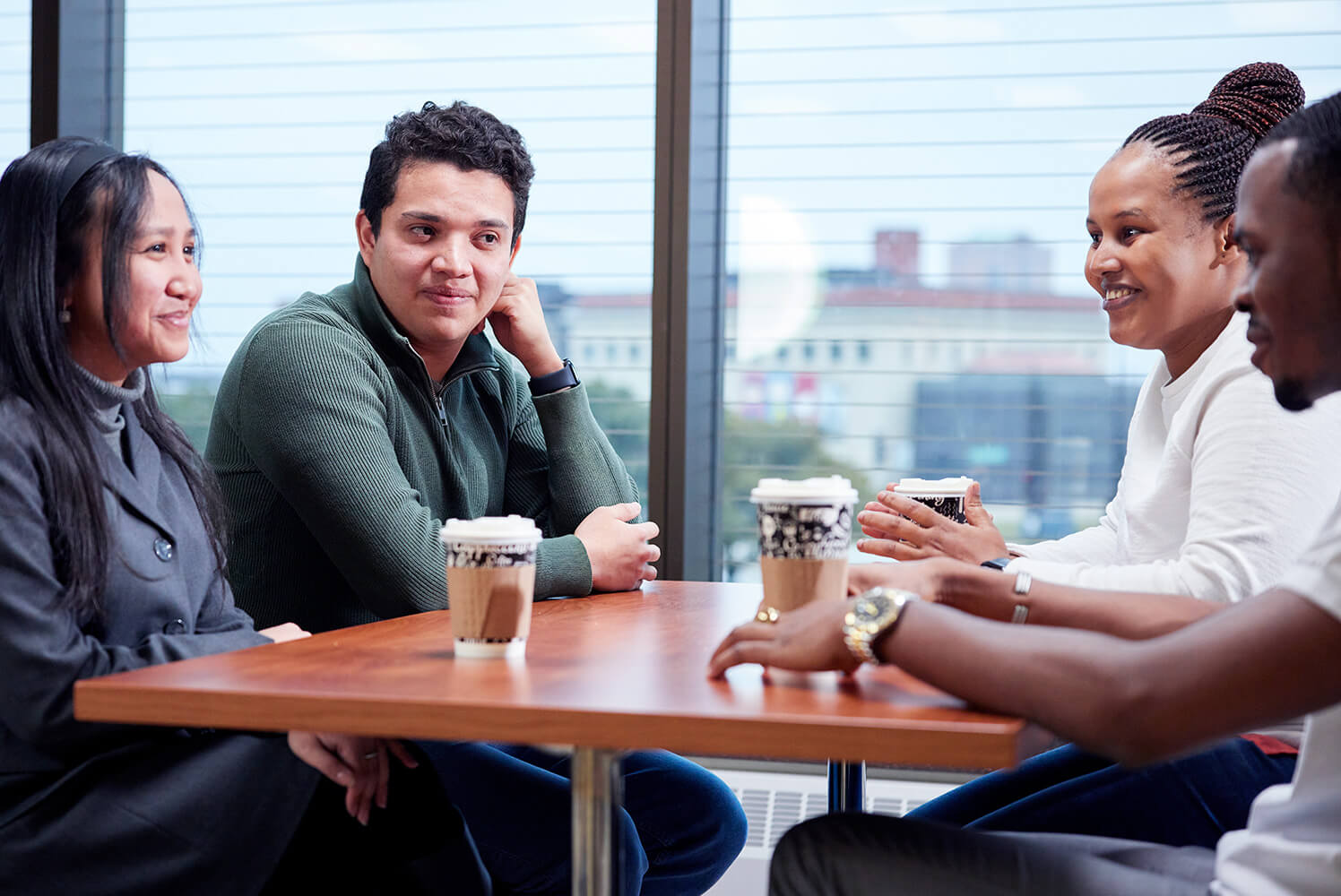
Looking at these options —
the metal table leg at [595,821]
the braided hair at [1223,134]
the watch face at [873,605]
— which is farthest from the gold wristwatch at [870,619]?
the braided hair at [1223,134]

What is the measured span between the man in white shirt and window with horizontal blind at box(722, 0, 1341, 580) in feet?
5.87

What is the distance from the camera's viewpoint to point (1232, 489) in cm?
139

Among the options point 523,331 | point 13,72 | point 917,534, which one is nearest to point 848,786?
point 917,534

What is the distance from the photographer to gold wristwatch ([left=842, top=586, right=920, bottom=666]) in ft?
3.30

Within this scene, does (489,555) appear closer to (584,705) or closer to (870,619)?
(584,705)

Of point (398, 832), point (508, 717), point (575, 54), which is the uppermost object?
point (575, 54)

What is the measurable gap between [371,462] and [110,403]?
30cm

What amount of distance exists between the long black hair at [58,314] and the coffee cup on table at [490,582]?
1.24 ft

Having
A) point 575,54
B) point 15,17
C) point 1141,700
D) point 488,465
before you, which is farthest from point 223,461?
point 15,17

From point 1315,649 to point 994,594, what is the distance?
37 cm

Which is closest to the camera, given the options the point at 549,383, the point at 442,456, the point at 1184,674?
the point at 1184,674

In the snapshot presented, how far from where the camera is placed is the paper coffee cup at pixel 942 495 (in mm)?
1596

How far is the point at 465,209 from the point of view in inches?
74.4

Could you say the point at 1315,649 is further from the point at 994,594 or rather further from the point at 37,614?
the point at 37,614
